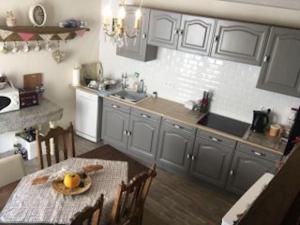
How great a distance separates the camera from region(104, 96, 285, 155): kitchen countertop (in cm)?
317

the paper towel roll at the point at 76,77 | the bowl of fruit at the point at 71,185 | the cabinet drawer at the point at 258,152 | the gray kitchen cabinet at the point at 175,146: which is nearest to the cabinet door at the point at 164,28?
the gray kitchen cabinet at the point at 175,146

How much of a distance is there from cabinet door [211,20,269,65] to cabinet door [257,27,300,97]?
0.09 meters

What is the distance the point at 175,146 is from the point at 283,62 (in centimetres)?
→ 163

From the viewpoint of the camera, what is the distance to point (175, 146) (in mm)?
3734

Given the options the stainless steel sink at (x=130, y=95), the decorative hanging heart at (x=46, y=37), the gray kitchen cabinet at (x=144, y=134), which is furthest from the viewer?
the stainless steel sink at (x=130, y=95)

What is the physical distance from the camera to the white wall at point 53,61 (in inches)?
138

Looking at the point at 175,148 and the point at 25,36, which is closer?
the point at 25,36

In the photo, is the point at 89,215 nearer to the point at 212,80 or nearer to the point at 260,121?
the point at 260,121

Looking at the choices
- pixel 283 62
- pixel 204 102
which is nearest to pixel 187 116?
pixel 204 102

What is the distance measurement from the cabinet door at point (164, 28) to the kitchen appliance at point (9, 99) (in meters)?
1.83

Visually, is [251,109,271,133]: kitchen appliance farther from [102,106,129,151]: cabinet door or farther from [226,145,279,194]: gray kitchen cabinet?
[102,106,129,151]: cabinet door

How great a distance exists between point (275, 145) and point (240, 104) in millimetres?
721

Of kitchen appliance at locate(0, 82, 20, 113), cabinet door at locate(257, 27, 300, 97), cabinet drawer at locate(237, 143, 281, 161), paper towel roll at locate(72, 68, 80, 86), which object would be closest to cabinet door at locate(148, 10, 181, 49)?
cabinet door at locate(257, 27, 300, 97)

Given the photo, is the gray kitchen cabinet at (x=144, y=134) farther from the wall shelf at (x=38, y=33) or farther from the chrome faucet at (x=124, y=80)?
the wall shelf at (x=38, y=33)
